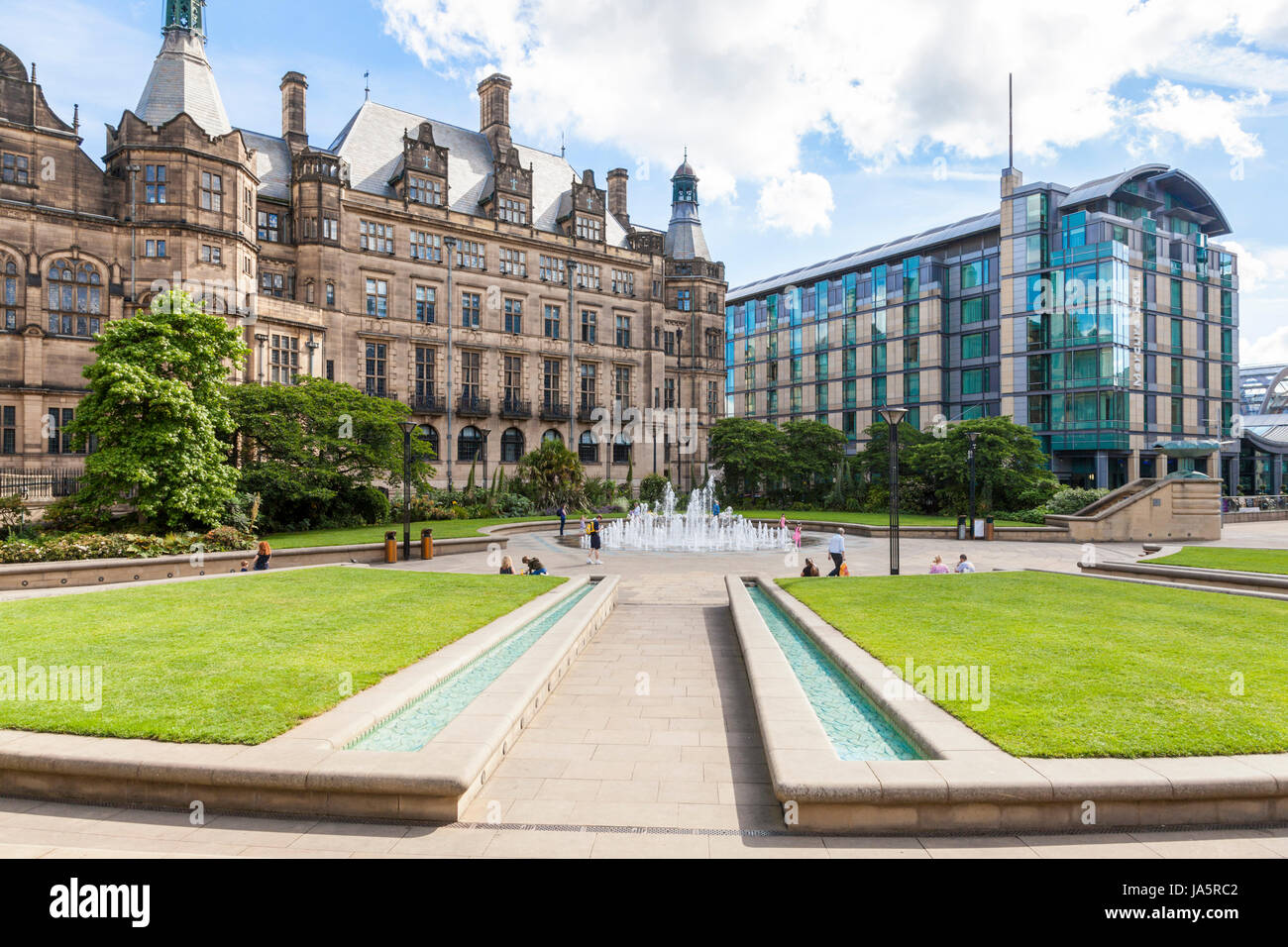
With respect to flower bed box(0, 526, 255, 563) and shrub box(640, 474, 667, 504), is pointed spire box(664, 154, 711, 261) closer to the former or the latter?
shrub box(640, 474, 667, 504)

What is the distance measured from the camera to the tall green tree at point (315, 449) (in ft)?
93.4

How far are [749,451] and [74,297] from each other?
3816 centimetres

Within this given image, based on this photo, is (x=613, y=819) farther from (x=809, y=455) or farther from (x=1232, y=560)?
(x=809, y=455)

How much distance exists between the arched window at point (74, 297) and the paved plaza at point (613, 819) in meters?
35.1

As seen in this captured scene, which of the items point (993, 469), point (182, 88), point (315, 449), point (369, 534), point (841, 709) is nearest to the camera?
point (841, 709)

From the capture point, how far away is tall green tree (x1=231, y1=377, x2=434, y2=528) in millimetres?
28453

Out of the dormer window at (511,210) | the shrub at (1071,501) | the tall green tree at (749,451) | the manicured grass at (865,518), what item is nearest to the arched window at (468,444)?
the dormer window at (511,210)

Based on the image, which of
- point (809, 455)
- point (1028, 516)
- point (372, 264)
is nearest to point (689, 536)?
point (1028, 516)

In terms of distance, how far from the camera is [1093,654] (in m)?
8.99

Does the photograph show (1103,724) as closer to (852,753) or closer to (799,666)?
(852,753)

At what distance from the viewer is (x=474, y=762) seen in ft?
19.0

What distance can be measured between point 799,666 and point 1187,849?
4.95m

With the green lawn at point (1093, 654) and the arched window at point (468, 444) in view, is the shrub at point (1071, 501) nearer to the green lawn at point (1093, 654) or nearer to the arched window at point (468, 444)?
the green lawn at point (1093, 654)

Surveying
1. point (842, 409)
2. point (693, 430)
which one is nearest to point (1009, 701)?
point (693, 430)
